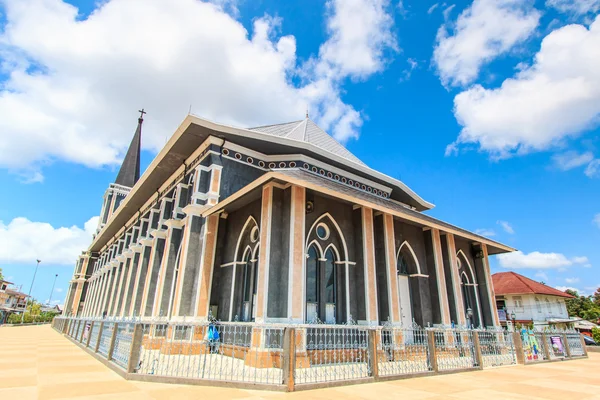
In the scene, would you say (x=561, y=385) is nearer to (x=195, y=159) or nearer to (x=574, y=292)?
(x=195, y=159)

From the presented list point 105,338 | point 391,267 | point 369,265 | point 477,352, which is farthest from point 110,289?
point 477,352

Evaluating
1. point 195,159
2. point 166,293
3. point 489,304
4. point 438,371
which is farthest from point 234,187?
point 489,304

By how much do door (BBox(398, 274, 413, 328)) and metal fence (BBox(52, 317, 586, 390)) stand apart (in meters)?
0.96

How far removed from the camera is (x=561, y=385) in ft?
21.3

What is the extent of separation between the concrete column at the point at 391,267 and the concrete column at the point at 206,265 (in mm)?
6079

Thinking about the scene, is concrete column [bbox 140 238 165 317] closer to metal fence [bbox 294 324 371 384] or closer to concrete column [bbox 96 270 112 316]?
metal fence [bbox 294 324 371 384]

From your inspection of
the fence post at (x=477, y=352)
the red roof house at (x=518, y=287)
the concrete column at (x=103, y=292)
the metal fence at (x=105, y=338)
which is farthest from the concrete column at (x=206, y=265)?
the red roof house at (x=518, y=287)

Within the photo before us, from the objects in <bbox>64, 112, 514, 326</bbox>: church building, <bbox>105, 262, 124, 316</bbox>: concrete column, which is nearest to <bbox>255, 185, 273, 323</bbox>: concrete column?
<bbox>64, 112, 514, 326</bbox>: church building

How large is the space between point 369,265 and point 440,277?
12.9 ft

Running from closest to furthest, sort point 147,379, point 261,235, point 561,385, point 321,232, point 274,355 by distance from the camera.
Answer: point 147,379
point 561,385
point 274,355
point 261,235
point 321,232

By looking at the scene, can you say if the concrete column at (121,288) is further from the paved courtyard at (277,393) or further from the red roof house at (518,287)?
the red roof house at (518,287)

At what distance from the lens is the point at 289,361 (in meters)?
5.55

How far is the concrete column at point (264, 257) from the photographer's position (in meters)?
8.72

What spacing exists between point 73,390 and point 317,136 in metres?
13.3
